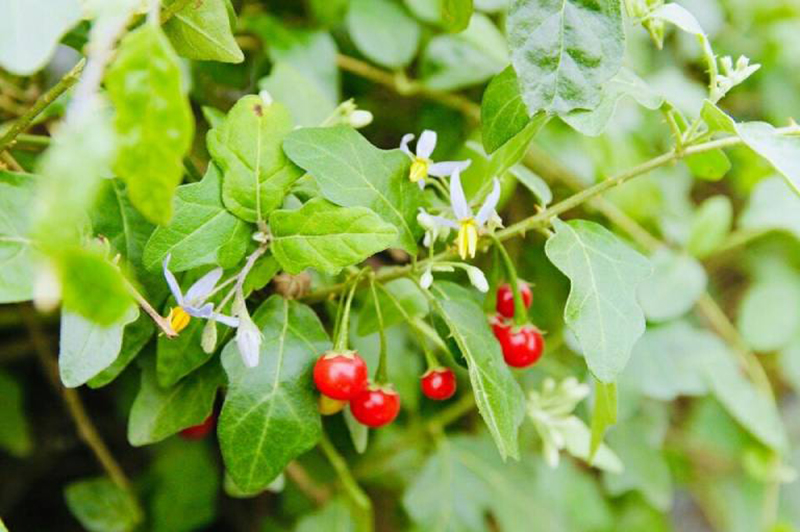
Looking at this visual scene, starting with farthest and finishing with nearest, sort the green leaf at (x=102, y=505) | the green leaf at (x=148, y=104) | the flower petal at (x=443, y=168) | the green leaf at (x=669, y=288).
A: the green leaf at (x=669, y=288) → the green leaf at (x=102, y=505) → the flower petal at (x=443, y=168) → the green leaf at (x=148, y=104)

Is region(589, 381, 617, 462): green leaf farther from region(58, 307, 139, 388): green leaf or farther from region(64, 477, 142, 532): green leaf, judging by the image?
region(64, 477, 142, 532): green leaf

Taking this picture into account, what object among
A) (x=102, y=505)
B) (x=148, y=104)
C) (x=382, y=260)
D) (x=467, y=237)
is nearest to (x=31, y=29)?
(x=148, y=104)

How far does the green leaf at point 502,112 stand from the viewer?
67cm

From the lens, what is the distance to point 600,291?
0.67 metres

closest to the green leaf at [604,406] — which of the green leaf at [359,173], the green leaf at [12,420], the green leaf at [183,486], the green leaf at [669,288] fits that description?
the green leaf at [359,173]

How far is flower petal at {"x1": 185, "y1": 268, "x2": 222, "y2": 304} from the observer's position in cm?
65

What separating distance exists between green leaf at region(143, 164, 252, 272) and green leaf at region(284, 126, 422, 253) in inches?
2.7

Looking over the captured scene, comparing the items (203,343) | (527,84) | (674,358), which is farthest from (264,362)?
(674,358)

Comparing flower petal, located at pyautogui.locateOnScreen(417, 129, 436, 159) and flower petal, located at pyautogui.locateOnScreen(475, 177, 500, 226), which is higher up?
flower petal, located at pyautogui.locateOnScreen(417, 129, 436, 159)

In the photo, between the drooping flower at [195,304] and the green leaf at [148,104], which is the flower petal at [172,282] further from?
the green leaf at [148,104]

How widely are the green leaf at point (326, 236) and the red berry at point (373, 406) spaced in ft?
0.49

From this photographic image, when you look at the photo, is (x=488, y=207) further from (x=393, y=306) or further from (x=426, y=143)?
(x=393, y=306)

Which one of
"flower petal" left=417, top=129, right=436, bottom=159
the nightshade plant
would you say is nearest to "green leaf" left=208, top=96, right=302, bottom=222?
the nightshade plant

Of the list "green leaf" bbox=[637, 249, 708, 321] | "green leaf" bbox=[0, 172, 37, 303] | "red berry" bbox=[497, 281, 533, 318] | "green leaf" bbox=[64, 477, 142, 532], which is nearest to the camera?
"green leaf" bbox=[0, 172, 37, 303]
